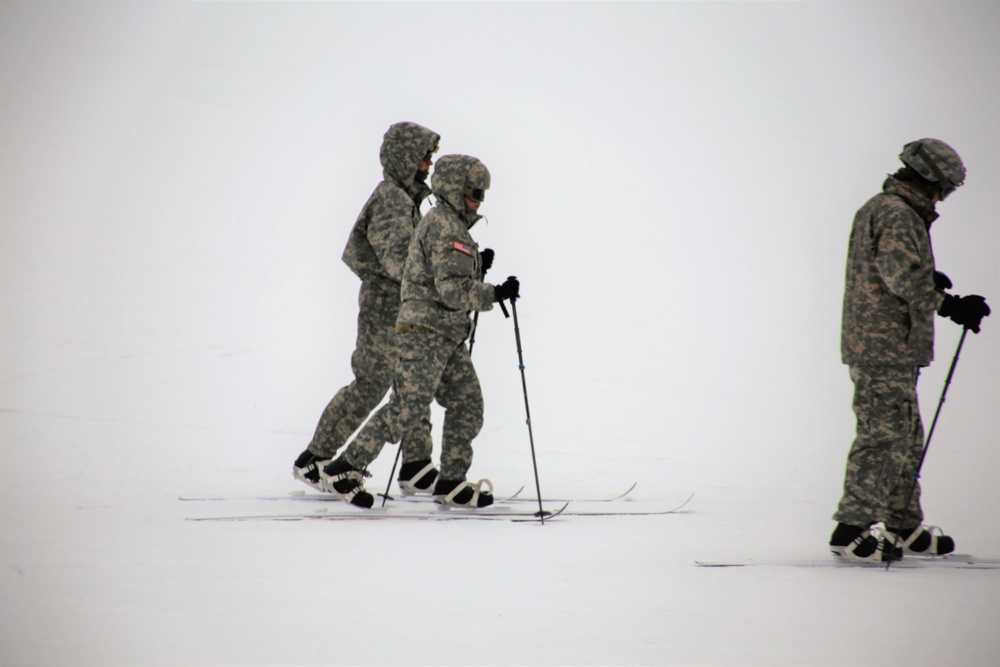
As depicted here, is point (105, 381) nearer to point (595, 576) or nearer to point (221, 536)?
point (221, 536)

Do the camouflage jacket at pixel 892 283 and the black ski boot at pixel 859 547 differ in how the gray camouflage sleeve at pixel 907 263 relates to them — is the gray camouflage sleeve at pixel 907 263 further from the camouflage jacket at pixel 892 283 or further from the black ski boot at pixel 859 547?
the black ski boot at pixel 859 547

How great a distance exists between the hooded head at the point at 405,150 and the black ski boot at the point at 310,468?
5.28 feet

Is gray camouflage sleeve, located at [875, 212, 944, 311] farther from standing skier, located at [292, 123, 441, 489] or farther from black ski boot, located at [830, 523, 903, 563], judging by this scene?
standing skier, located at [292, 123, 441, 489]

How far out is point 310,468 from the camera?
21.3ft

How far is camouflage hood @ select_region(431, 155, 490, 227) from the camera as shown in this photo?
617 centimetres

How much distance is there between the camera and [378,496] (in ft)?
22.0

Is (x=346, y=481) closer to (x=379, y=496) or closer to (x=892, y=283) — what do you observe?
(x=379, y=496)

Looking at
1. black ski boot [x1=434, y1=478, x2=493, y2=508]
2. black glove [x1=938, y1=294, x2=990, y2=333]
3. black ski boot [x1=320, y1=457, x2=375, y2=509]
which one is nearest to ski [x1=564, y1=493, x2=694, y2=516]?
black ski boot [x1=434, y1=478, x2=493, y2=508]

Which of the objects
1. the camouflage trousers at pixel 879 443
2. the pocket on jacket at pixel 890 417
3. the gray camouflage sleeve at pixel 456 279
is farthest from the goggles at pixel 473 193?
the pocket on jacket at pixel 890 417

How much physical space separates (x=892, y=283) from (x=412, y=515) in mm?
2613

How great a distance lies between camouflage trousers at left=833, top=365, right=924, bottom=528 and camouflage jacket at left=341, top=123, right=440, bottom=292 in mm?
2594

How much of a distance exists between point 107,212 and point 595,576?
14.2m

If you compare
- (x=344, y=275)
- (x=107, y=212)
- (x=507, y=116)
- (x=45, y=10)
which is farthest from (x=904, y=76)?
(x=45, y=10)

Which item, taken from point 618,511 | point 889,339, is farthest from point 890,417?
point 618,511
